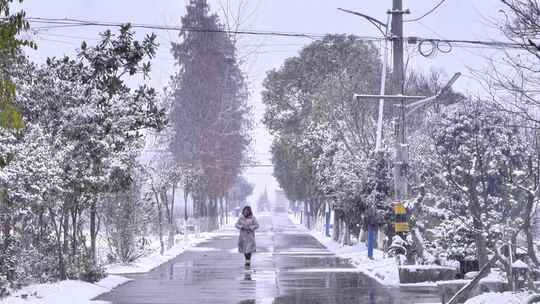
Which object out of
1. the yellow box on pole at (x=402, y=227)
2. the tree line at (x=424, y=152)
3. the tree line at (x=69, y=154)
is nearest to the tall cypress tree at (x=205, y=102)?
the tree line at (x=424, y=152)

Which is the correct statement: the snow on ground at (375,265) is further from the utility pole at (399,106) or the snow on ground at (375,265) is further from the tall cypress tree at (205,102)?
the tall cypress tree at (205,102)

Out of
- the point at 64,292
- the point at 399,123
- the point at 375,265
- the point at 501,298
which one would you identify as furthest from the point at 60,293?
the point at 375,265

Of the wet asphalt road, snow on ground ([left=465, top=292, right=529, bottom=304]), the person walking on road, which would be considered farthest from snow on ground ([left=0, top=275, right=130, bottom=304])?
the person walking on road

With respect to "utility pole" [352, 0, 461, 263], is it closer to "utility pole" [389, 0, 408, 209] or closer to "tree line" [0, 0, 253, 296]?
"utility pole" [389, 0, 408, 209]

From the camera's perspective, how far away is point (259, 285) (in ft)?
79.0

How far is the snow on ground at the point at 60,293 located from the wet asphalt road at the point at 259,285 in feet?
1.16

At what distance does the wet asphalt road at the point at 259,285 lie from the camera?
66.9 ft

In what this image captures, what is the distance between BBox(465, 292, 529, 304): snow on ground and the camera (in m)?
15.8

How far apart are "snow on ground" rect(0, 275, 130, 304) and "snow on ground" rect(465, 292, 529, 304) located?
737 centimetres

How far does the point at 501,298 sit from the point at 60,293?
885 cm

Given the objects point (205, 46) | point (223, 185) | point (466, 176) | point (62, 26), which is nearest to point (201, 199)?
point (223, 185)

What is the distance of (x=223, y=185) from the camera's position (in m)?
83.4

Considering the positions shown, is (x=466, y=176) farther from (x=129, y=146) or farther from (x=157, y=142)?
(x=157, y=142)

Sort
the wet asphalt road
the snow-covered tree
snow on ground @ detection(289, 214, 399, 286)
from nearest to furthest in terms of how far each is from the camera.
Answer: the wet asphalt road < the snow-covered tree < snow on ground @ detection(289, 214, 399, 286)
